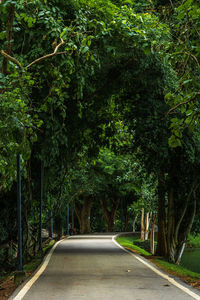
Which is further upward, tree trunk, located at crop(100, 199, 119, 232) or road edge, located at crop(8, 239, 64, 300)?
tree trunk, located at crop(100, 199, 119, 232)

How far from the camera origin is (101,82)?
18.4 m

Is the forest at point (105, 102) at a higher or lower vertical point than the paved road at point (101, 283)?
higher

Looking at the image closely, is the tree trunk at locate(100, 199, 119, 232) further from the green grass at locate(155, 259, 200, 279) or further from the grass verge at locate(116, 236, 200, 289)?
the green grass at locate(155, 259, 200, 279)

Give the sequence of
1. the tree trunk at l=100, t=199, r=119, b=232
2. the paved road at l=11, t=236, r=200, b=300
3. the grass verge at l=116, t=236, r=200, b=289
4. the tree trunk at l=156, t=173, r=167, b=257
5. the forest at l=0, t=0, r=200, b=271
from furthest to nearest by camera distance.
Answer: the tree trunk at l=100, t=199, r=119, b=232 < the tree trunk at l=156, t=173, r=167, b=257 < the forest at l=0, t=0, r=200, b=271 < the grass verge at l=116, t=236, r=200, b=289 < the paved road at l=11, t=236, r=200, b=300

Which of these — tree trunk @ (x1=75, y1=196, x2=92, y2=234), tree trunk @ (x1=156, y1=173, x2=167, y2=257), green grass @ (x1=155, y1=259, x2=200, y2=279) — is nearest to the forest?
tree trunk @ (x1=156, y1=173, x2=167, y2=257)

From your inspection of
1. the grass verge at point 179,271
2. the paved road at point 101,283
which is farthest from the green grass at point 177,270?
the paved road at point 101,283

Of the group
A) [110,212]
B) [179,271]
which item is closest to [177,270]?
[179,271]

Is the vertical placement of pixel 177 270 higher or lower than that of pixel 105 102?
lower

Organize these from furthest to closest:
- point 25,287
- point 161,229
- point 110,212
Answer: point 110,212 → point 161,229 → point 25,287

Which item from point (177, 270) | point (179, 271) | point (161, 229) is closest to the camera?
point (179, 271)

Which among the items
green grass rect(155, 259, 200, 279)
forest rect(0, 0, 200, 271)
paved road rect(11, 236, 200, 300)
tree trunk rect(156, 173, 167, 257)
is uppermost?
forest rect(0, 0, 200, 271)

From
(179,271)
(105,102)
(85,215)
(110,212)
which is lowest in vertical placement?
(179,271)

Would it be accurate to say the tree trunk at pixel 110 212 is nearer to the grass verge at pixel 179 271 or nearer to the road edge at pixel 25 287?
the grass verge at pixel 179 271

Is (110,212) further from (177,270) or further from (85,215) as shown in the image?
(177,270)
